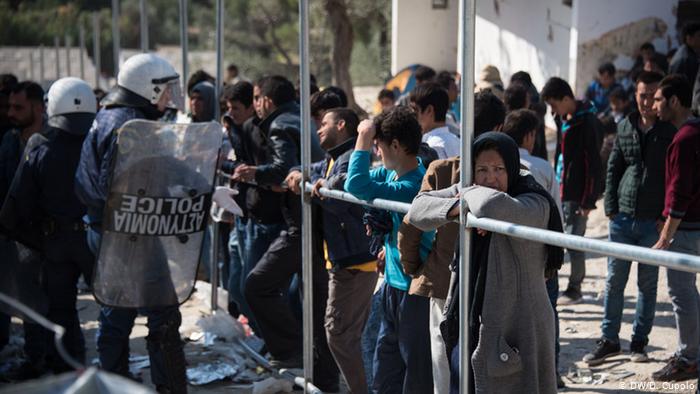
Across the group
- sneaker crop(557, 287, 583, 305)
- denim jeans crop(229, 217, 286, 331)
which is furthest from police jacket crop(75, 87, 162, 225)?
sneaker crop(557, 287, 583, 305)

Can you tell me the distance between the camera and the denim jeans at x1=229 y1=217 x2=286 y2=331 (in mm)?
6387

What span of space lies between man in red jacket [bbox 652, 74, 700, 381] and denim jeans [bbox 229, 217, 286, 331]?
2.49 m

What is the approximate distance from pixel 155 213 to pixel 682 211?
9.64 ft

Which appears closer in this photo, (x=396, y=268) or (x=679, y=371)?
(x=396, y=268)

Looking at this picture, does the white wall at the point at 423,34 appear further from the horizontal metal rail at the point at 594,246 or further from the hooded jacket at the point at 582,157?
the horizontal metal rail at the point at 594,246

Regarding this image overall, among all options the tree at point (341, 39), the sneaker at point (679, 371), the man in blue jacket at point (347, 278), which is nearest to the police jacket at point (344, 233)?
the man in blue jacket at point (347, 278)

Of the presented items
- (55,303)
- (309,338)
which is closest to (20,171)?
(55,303)

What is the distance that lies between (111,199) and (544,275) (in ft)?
8.39

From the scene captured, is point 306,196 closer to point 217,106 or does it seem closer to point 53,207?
point 53,207

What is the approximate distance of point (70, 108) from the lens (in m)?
5.94

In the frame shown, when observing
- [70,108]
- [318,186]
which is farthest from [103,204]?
[318,186]

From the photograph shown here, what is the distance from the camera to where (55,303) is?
604 centimetres

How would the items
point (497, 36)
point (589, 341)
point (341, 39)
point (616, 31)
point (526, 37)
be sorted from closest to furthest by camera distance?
1. point (589, 341)
2. point (616, 31)
3. point (526, 37)
4. point (497, 36)
5. point (341, 39)

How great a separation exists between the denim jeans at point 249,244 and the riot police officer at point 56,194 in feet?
3.58
